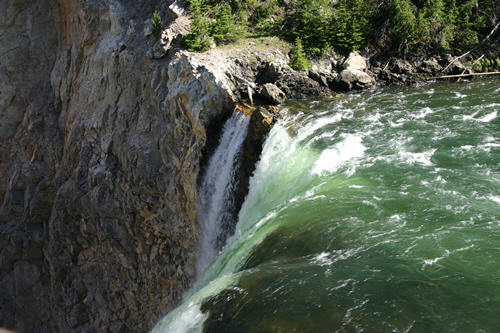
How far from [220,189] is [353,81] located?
4974 mm

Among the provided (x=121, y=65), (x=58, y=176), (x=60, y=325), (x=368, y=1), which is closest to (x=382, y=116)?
(x=368, y=1)

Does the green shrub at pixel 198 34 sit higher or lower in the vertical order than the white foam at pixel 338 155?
higher

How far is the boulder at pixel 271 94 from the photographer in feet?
37.7

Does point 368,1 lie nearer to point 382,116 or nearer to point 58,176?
point 382,116

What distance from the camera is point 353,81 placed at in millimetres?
12859

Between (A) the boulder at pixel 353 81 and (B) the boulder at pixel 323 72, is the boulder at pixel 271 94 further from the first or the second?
(A) the boulder at pixel 353 81

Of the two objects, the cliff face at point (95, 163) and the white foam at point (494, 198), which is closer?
the white foam at point (494, 198)

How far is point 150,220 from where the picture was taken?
41.1ft

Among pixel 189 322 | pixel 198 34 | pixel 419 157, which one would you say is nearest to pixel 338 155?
pixel 419 157

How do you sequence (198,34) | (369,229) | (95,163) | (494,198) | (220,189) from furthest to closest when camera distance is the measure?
(95,163)
(198,34)
(220,189)
(494,198)
(369,229)

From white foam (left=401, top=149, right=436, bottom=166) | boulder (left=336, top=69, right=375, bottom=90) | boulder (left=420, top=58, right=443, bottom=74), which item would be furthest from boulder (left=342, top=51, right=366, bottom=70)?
white foam (left=401, top=149, right=436, bottom=166)

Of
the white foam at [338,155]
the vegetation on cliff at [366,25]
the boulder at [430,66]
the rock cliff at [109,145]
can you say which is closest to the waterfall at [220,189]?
the rock cliff at [109,145]

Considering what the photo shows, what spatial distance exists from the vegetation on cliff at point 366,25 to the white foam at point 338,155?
498 cm

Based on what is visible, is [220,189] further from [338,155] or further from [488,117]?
[488,117]
